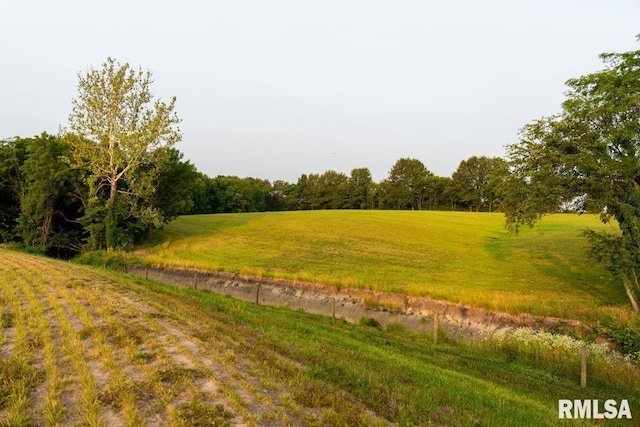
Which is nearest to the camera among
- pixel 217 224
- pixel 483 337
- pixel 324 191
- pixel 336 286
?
pixel 483 337

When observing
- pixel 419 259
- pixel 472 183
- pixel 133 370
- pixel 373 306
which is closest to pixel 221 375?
pixel 133 370

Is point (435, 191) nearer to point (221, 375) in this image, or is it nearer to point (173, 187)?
point (173, 187)

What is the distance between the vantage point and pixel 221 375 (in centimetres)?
671

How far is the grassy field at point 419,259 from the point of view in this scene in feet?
71.1

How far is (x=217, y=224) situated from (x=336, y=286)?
121 ft

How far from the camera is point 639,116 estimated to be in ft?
57.3

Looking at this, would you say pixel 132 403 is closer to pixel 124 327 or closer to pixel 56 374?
pixel 56 374

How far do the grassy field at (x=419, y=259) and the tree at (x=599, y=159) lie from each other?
13.8 ft

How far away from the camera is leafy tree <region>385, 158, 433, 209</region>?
121 meters

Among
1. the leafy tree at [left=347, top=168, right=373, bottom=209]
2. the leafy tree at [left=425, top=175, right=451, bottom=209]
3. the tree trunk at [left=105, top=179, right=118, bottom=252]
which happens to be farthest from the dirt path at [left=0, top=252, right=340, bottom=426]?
the leafy tree at [left=425, top=175, right=451, bottom=209]

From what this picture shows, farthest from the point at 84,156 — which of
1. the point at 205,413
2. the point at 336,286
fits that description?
the point at 205,413

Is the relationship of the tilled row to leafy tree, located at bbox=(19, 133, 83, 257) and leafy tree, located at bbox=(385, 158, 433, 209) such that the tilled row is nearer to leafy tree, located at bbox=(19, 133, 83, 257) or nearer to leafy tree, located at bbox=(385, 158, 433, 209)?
leafy tree, located at bbox=(19, 133, 83, 257)

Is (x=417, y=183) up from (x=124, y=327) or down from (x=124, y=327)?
up

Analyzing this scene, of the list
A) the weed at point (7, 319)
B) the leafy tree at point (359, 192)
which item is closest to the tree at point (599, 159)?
the weed at point (7, 319)
